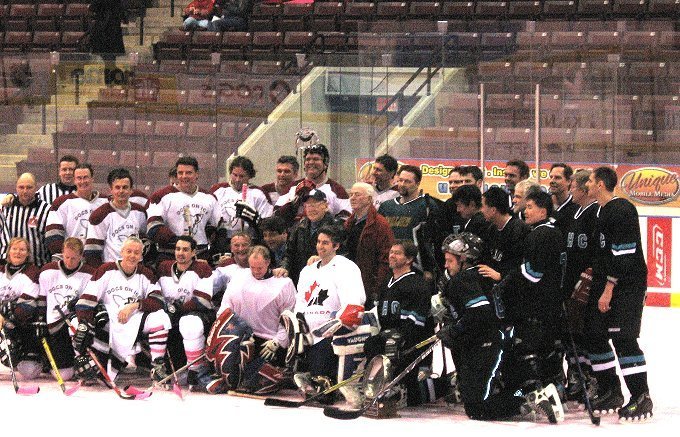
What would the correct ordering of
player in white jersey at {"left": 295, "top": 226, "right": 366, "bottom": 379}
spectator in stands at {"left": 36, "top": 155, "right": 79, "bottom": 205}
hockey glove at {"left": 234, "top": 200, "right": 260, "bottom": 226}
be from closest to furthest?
player in white jersey at {"left": 295, "top": 226, "right": 366, "bottom": 379}, hockey glove at {"left": 234, "top": 200, "right": 260, "bottom": 226}, spectator in stands at {"left": 36, "top": 155, "right": 79, "bottom": 205}

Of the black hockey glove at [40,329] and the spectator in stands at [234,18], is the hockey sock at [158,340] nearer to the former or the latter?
the black hockey glove at [40,329]

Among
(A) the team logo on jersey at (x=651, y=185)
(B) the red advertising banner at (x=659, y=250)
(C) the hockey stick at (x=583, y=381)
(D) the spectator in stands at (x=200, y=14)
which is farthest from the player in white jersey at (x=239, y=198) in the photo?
(D) the spectator in stands at (x=200, y=14)

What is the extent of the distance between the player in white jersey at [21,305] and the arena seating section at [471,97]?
124 inches

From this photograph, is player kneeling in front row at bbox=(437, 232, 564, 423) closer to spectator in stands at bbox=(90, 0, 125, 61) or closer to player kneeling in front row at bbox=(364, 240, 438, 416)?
player kneeling in front row at bbox=(364, 240, 438, 416)

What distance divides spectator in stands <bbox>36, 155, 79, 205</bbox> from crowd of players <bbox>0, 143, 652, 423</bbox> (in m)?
0.01

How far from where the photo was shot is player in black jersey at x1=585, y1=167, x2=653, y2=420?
6.57 m

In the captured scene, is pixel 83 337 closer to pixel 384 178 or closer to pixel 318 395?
pixel 318 395

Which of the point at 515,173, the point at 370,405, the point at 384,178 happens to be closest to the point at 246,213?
the point at 384,178

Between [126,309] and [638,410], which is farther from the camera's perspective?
[126,309]

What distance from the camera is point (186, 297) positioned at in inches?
305

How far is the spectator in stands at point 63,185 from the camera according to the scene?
8516 millimetres

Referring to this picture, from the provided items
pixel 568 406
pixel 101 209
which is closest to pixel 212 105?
pixel 101 209

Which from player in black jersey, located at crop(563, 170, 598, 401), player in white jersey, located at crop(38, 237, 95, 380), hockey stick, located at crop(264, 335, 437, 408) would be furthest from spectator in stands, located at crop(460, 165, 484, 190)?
player in white jersey, located at crop(38, 237, 95, 380)

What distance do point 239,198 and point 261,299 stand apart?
1.01 metres
